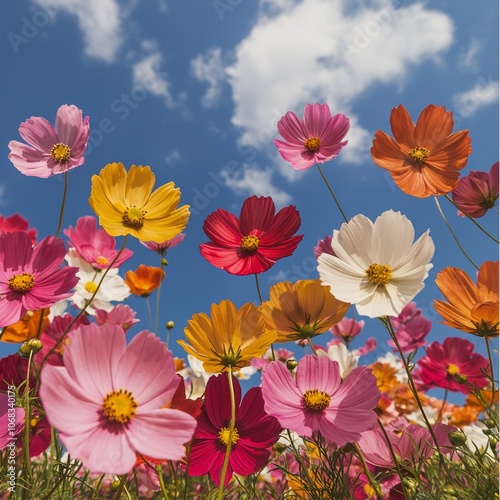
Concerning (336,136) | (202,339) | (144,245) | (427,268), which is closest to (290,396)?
(202,339)

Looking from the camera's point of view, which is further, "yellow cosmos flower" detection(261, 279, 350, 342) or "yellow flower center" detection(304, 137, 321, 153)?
"yellow flower center" detection(304, 137, 321, 153)

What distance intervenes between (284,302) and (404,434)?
357 mm

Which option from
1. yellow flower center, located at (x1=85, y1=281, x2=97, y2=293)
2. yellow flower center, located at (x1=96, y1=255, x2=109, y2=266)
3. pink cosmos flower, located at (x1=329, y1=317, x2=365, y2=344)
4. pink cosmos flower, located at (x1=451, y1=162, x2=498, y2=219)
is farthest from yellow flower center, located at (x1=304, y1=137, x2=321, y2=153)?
pink cosmos flower, located at (x1=329, y1=317, x2=365, y2=344)

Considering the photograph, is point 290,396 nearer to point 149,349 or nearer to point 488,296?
point 149,349

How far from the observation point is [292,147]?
1365 mm

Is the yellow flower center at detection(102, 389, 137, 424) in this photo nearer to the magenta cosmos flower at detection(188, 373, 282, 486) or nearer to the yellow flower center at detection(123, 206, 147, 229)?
the magenta cosmos flower at detection(188, 373, 282, 486)

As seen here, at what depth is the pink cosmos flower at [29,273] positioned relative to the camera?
793mm

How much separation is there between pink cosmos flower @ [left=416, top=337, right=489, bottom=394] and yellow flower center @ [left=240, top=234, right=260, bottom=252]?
975mm

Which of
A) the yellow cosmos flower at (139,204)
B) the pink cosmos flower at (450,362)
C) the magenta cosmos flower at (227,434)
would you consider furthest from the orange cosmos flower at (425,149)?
the pink cosmos flower at (450,362)

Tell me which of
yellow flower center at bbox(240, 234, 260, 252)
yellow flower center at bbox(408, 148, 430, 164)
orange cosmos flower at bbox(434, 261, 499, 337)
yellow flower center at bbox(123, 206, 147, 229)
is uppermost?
yellow flower center at bbox(408, 148, 430, 164)

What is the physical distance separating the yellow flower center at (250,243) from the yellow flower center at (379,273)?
24 cm

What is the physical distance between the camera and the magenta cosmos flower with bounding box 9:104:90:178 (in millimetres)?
910

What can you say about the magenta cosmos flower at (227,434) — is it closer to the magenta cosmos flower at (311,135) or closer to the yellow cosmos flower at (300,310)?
the yellow cosmos flower at (300,310)

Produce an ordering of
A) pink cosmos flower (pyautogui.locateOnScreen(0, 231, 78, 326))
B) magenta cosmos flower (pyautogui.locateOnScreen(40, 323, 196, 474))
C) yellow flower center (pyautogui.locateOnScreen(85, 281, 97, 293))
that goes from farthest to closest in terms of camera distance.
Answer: yellow flower center (pyautogui.locateOnScreen(85, 281, 97, 293)) < pink cosmos flower (pyautogui.locateOnScreen(0, 231, 78, 326)) < magenta cosmos flower (pyautogui.locateOnScreen(40, 323, 196, 474))
